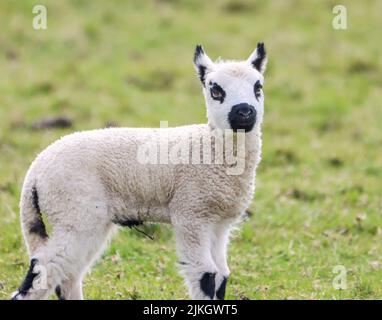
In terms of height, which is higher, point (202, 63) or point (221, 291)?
point (202, 63)

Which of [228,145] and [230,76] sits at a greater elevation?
[230,76]

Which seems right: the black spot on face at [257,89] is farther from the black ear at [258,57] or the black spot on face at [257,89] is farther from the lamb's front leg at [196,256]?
the lamb's front leg at [196,256]

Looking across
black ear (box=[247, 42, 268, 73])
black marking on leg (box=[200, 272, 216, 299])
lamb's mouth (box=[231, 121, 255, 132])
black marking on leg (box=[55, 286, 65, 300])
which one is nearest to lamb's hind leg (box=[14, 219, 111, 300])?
black marking on leg (box=[55, 286, 65, 300])

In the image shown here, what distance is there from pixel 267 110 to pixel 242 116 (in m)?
8.30

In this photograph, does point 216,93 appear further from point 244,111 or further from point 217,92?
point 244,111

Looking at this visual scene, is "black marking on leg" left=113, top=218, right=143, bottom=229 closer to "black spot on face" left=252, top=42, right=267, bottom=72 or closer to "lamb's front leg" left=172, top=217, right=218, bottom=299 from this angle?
"lamb's front leg" left=172, top=217, right=218, bottom=299

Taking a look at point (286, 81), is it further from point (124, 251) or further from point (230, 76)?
point (230, 76)

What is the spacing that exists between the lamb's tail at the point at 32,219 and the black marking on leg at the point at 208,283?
1.29m

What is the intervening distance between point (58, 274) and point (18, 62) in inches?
420

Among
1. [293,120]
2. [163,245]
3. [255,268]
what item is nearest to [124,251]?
[163,245]

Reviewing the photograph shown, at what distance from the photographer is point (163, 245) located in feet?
29.1

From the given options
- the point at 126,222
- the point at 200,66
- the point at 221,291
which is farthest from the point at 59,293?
the point at 200,66

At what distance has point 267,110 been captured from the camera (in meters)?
14.6

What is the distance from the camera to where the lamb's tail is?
6320mm
